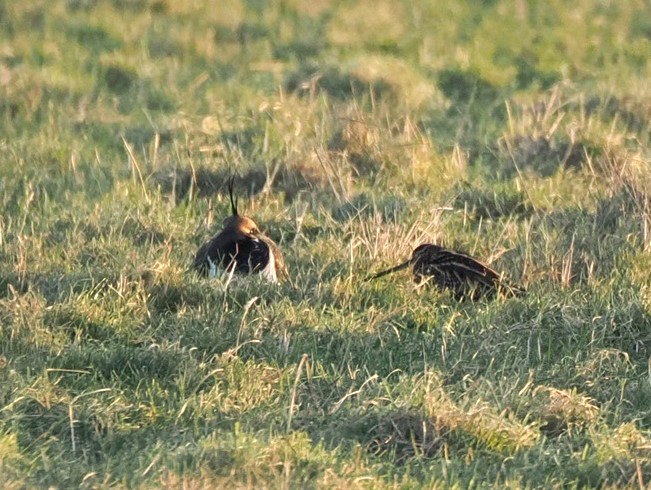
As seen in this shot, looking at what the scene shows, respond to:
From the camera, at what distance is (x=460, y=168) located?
313 inches

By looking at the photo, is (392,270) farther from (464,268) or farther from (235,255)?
(235,255)

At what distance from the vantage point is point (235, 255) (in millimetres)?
6109

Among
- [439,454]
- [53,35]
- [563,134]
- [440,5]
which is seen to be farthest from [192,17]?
[439,454]

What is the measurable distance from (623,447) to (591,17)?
30.5 feet

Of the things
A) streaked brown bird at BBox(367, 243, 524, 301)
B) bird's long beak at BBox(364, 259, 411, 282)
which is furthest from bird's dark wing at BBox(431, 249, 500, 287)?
bird's long beak at BBox(364, 259, 411, 282)

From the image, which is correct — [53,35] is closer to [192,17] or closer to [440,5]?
[192,17]

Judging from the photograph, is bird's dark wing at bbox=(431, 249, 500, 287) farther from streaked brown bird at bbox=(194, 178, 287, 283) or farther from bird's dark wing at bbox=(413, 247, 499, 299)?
streaked brown bird at bbox=(194, 178, 287, 283)

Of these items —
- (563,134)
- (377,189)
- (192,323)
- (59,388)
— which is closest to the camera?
(59,388)

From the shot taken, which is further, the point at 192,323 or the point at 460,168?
the point at 460,168

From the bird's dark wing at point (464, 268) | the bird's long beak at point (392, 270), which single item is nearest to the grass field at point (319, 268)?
the bird's long beak at point (392, 270)

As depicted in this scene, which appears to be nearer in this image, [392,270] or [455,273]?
[455,273]

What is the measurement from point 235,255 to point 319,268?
385 mm

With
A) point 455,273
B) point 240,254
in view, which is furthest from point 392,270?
point 240,254

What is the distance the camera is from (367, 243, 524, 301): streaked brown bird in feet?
19.7
